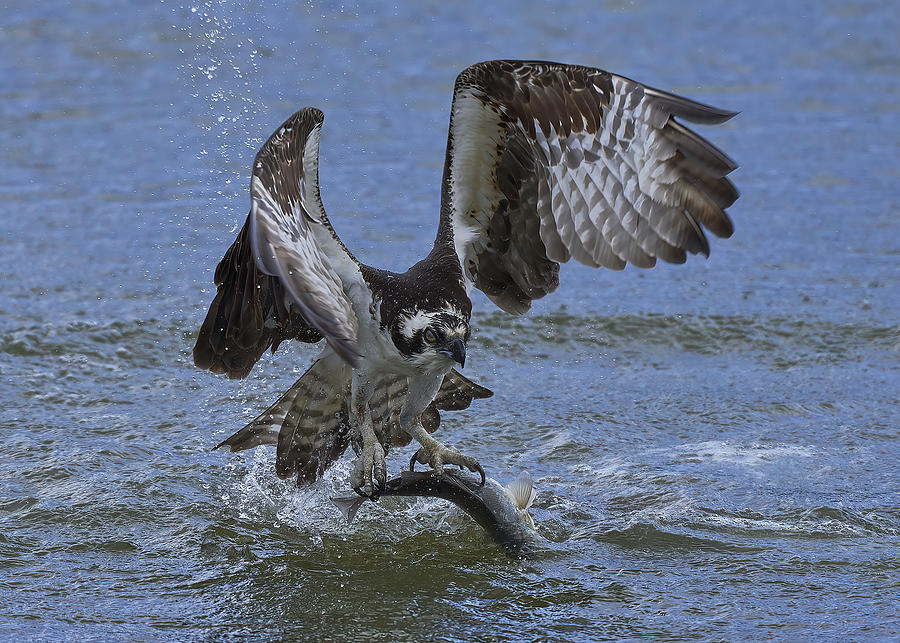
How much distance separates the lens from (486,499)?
207 inches

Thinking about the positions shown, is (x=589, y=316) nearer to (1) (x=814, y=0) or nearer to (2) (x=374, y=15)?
(2) (x=374, y=15)

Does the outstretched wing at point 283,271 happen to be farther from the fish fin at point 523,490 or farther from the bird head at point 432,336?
the fish fin at point 523,490

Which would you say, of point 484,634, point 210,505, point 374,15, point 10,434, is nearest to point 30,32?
point 374,15

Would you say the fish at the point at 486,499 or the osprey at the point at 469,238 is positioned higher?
the osprey at the point at 469,238

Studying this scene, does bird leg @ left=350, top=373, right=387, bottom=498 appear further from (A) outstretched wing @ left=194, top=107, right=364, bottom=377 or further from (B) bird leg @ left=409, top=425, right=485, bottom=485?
(A) outstretched wing @ left=194, top=107, right=364, bottom=377

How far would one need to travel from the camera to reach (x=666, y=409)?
7113 mm

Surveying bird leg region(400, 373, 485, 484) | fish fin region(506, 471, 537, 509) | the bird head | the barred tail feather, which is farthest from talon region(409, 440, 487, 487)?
the bird head

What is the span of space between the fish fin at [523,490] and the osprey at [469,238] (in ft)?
0.66

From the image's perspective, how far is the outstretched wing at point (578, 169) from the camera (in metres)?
5.27

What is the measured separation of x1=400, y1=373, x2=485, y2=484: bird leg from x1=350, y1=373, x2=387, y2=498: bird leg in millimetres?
170

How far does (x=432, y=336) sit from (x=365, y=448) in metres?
0.64

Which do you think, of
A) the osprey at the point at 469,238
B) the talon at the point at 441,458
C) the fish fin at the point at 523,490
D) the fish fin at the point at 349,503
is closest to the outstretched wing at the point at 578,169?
the osprey at the point at 469,238

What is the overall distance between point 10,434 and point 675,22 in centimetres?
958

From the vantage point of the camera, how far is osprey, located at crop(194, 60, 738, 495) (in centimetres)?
517
